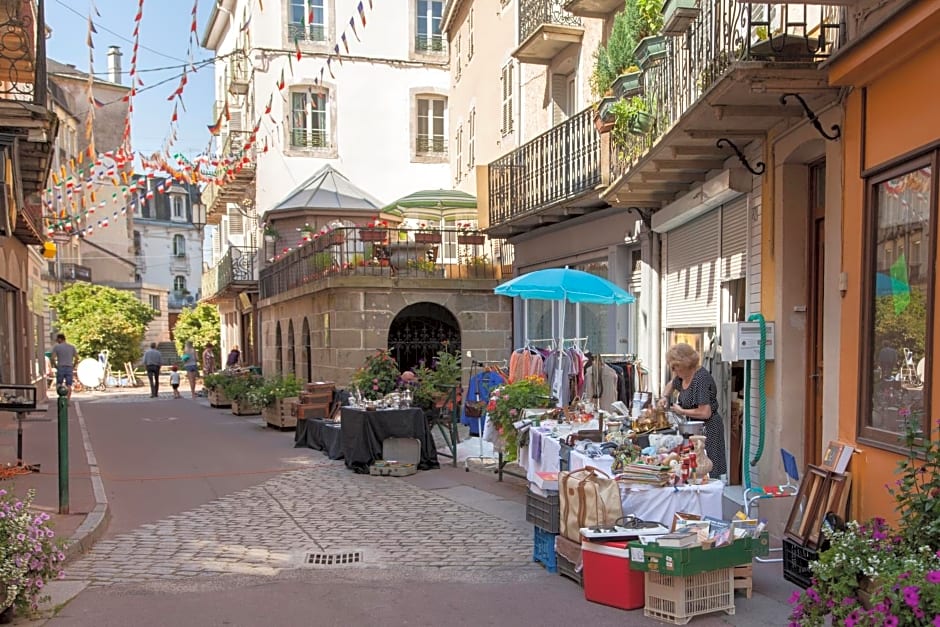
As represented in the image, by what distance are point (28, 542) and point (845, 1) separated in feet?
20.8

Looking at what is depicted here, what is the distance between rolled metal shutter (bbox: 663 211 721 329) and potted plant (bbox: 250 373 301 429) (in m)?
7.72

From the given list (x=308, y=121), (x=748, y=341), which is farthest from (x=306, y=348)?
(x=748, y=341)

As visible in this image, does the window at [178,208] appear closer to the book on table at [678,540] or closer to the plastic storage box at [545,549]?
the plastic storage box at [545,549]

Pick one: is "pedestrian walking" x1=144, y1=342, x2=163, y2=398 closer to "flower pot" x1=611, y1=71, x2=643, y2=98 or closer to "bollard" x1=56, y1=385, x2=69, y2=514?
"bollard" x1=56, y1=385, x2=69, y2=514

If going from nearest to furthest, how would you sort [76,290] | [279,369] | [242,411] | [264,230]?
[242,411] → [279,369] → [264,230] → [76,290]

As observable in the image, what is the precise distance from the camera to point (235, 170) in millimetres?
26016

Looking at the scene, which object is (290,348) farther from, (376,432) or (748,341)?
(748,341)

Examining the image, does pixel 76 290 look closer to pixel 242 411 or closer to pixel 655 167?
pixel 242 411

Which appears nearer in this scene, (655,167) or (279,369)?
(655,167)

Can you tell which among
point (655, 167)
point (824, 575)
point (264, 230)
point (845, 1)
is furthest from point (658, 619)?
point (264, 230)

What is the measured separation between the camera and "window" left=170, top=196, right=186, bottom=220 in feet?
205

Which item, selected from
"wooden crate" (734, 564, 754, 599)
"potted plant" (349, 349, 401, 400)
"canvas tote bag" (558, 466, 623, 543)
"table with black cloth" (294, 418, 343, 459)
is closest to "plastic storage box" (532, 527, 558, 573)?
"canvas tote bag" (558, 466, 623, 543)

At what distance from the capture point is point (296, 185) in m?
25.9

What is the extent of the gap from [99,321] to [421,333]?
2037cm
